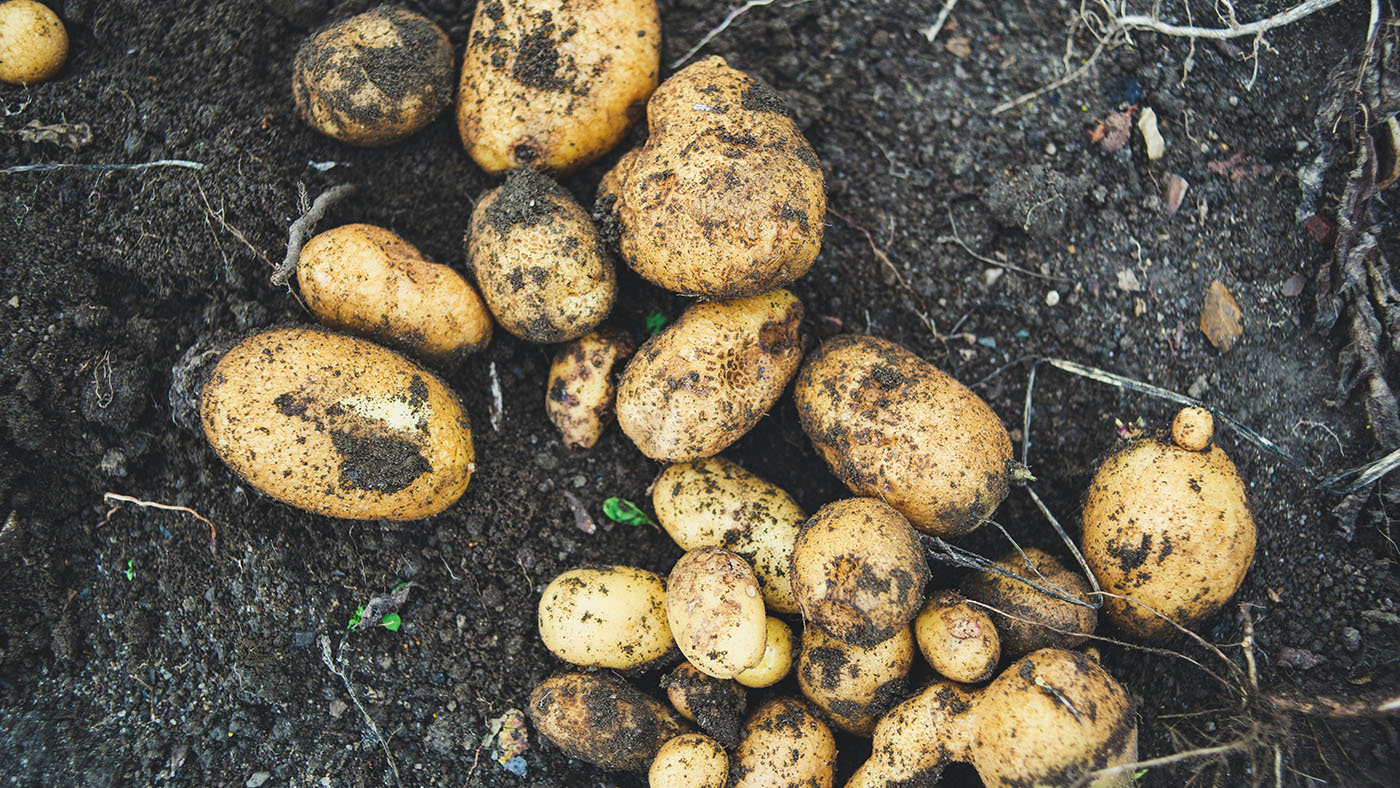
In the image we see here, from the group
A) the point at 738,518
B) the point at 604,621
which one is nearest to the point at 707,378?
the point at 738,518

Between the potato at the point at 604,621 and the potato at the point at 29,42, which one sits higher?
the potato at the point at 29,42

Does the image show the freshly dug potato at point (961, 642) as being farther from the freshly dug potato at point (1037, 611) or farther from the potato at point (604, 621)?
the potato at point (604, 621)

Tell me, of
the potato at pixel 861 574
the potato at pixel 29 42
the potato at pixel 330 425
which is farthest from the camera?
the potato at pixel 29 42

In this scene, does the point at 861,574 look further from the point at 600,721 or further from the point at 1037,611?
the point at 600,721

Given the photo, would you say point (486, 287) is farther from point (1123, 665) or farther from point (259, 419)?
point (1123, 665)

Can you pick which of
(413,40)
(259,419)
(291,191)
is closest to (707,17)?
(413,40)

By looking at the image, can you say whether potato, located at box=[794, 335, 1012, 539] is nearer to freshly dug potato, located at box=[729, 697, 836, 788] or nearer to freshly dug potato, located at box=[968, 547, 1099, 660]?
freshly dug potato, located at box=[968, 547, 1099, 660]

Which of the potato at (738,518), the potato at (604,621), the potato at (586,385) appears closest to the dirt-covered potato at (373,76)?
the potato at (586,385)
